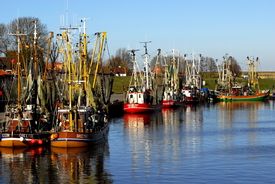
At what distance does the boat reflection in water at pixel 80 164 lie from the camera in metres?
34.4

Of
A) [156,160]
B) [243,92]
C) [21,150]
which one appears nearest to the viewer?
[156,160]

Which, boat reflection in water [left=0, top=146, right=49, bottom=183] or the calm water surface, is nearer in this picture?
the calm water surface

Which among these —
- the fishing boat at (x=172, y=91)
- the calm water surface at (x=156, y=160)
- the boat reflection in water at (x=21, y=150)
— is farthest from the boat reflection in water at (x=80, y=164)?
the fishing boat at (x=172, y=91)

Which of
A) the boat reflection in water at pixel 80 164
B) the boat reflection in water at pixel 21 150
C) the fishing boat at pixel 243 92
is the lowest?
the boat reflection in water at pixel 80 164

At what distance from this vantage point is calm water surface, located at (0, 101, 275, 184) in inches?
1353

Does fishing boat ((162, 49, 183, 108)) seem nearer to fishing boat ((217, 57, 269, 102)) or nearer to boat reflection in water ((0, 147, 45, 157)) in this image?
fishing boat ((217, 57, 269, 102))

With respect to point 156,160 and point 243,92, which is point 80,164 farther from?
point 243,92

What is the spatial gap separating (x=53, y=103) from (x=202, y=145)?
62.9ft

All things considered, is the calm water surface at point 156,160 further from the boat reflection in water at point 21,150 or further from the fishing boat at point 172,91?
the fishing boat at point 172,91

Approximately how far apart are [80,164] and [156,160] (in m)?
6.21

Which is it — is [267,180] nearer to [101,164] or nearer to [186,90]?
[101,164]

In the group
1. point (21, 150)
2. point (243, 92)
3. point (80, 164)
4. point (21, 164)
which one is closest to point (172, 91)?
point (243, 92)

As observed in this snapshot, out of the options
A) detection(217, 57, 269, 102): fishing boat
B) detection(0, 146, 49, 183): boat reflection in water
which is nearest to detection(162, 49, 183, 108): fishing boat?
detection(217, 57, 269, 102): fishing boat

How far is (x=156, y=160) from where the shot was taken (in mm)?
40781
